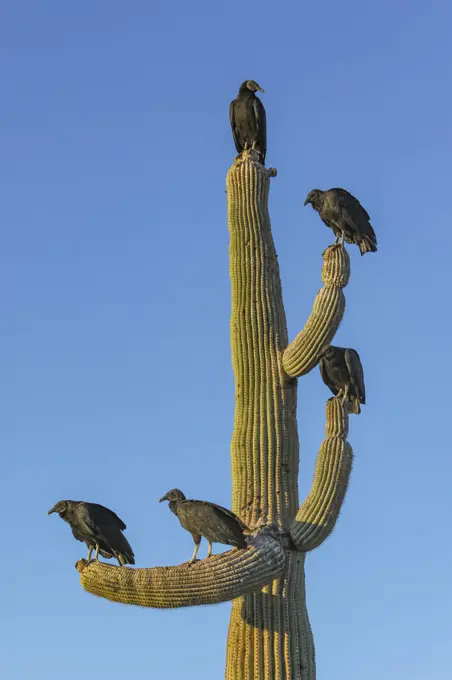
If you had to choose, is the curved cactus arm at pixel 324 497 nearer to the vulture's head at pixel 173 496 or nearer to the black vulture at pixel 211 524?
the black vulture at pixel 211 524

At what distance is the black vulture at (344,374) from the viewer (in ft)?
37.3

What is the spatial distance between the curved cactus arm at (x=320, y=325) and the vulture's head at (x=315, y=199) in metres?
1.02

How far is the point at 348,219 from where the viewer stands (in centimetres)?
1217

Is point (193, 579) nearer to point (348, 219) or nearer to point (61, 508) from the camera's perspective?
point (61, 508)

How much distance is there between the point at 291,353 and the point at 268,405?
506 millimetres

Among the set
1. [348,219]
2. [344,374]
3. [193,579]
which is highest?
[348,219]

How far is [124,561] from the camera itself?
1105 centimetres

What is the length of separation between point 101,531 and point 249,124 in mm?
4494

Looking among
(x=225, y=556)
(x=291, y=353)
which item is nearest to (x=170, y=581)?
(x=225, y=556)

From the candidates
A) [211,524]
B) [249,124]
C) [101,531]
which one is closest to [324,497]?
[211,524]

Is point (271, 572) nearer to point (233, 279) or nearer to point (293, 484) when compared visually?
point (293, 484)

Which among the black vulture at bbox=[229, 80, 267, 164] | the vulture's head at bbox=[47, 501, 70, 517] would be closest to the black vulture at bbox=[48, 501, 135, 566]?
the vulture's head at bbox=[47, 501, 70, 517]

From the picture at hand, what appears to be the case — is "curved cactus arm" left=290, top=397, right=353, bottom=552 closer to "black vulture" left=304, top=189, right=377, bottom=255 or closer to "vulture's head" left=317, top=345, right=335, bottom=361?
"vulture's head" left=317, top=345, right=335, bottom=361

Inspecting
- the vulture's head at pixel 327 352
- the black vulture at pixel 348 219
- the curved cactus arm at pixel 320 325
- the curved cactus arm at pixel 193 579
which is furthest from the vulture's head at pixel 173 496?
the black vulture at pixel 348 219
